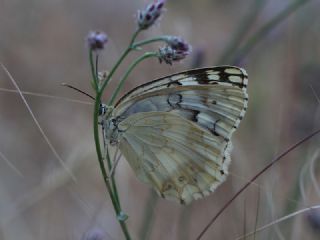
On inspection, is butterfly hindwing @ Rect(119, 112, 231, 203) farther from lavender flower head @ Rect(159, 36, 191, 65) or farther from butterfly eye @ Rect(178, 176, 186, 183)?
lavender flower head @ Rect(159, 36, 191, 65)

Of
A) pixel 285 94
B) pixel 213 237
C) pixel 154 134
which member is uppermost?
pixel 154 134

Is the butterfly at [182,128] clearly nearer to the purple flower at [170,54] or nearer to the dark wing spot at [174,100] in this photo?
the dark wing spot at [174,100]

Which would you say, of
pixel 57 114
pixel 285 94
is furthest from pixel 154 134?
pixel 57 114

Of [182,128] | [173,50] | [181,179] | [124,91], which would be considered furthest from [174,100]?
[124,91]

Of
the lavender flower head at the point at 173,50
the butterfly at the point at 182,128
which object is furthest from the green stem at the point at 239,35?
the lavender flower head at the point at 173,50

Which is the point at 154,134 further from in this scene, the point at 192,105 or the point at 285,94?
the point at 285,94

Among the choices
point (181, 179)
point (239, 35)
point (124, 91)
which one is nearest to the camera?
point (181, 179)

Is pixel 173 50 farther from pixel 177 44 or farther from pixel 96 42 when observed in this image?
pixel 96 42
